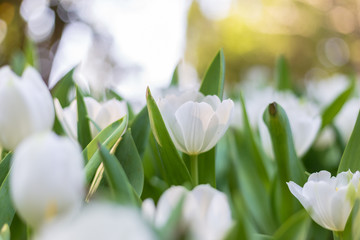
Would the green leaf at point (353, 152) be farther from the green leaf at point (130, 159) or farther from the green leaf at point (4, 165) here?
the green leaf at point (4, 165)

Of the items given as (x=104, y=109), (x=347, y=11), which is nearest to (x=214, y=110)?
(x=104, y=109)

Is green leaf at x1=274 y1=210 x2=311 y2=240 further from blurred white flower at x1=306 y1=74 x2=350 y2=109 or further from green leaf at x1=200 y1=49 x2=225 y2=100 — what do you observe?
blurred white flower at x1=306 y1=74 x2=350 y2=109

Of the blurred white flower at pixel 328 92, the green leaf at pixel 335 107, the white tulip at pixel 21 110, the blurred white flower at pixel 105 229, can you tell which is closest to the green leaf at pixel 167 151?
the white tulip at pixel 21 110

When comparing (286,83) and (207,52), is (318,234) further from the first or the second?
(207,52)

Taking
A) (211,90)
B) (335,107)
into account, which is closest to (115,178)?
(211,90)

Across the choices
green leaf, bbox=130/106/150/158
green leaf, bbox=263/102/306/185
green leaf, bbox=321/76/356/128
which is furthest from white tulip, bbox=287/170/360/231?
green leaf, bbox=321/76/356/128

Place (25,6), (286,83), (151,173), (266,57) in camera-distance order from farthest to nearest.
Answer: (266,57) < (25,6) < (286,83) < (151,173)
